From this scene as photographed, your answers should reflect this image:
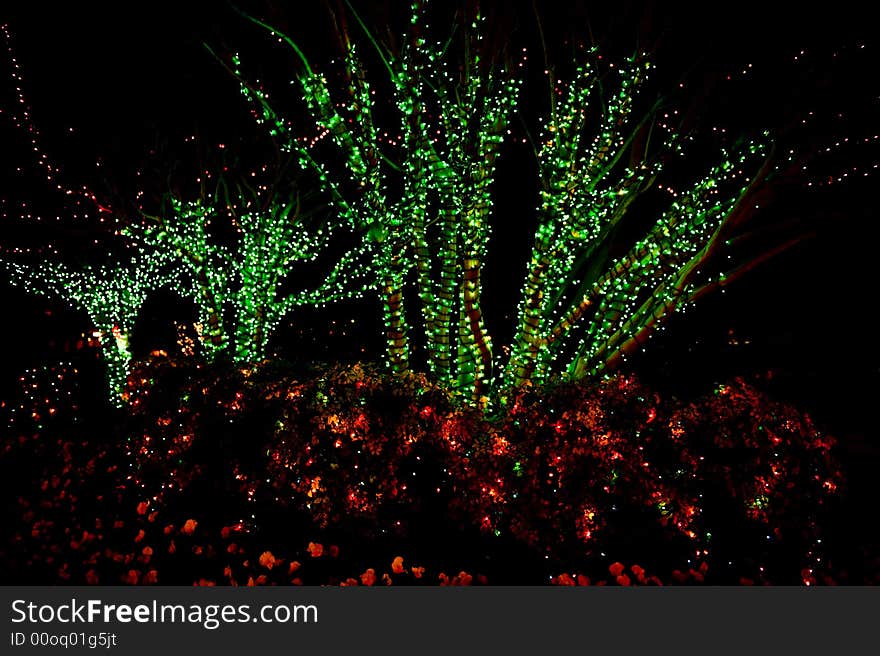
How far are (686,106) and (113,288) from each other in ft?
35.7

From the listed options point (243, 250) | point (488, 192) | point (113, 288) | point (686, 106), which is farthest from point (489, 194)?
point (113, 288)

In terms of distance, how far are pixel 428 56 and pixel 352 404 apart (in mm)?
4023

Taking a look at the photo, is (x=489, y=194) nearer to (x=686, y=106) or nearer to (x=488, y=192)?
(x=488, y=192)

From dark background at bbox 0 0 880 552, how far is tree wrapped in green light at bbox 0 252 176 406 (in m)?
1.24

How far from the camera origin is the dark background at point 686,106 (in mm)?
6742

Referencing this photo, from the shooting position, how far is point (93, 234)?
11.2 meters

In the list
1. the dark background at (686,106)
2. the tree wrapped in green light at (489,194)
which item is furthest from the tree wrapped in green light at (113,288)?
the tree wrapped in green light at (489,194)

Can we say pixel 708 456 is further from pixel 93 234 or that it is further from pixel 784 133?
pixel 93 234

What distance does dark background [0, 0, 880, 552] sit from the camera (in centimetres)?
674

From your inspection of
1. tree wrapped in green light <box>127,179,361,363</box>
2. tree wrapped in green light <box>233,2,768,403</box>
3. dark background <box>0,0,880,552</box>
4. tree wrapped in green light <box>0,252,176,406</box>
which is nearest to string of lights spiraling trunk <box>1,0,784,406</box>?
tree wrapped in green light <box>233,2,768,403</box>

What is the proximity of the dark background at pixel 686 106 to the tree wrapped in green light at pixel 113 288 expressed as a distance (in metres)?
1.24

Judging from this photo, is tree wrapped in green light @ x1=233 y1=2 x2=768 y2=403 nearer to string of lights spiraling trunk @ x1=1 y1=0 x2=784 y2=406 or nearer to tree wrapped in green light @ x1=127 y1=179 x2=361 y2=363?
string of lights spiraling trunk @ x1=1 y1=0 x2=784 y2=406

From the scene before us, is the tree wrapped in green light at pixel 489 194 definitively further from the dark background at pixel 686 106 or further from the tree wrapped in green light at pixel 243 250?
the tree wrapped in green light at pixel 243 250

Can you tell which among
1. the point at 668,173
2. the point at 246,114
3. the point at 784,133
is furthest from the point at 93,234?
the point at 784,133
